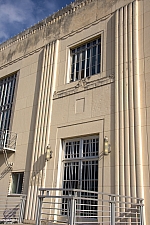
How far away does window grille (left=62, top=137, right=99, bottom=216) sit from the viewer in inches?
428

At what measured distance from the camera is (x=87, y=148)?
38.1 ft

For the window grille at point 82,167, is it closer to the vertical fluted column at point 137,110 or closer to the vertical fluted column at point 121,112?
the vertical fluted column at point 121,112

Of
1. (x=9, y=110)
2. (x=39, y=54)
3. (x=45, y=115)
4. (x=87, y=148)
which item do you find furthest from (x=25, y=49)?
(x=87, y=148)

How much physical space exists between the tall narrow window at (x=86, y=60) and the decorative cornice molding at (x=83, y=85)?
2.06ft

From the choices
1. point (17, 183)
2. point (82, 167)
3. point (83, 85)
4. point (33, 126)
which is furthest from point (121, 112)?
point (17, 183)

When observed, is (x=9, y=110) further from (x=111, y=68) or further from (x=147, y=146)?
(x=147, y=146)

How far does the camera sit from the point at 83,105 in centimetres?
1228

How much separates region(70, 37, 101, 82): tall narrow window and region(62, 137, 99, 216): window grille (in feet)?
11.1

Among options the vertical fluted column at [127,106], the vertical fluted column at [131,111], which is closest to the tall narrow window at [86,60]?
the vertical fluted column at [127,106]

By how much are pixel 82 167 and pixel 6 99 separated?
27.2 ft

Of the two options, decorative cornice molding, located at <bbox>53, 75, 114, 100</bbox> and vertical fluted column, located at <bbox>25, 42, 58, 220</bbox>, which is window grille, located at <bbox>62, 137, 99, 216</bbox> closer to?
vertical fluted column, located at <bbox>25, 42, 58, 220</bbox>

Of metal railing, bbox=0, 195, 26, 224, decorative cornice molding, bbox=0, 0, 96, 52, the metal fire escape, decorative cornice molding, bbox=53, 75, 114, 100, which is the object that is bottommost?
metal railing, bbox=0, 195, 26, 224

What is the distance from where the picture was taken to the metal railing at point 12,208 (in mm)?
12518

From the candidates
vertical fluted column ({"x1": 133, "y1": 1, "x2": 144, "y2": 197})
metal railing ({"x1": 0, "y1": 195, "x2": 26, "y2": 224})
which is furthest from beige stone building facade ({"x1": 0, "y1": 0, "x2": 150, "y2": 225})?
metal railing ({"x1": 0, "y1": 195, "x2": 26, "y2": 224})
